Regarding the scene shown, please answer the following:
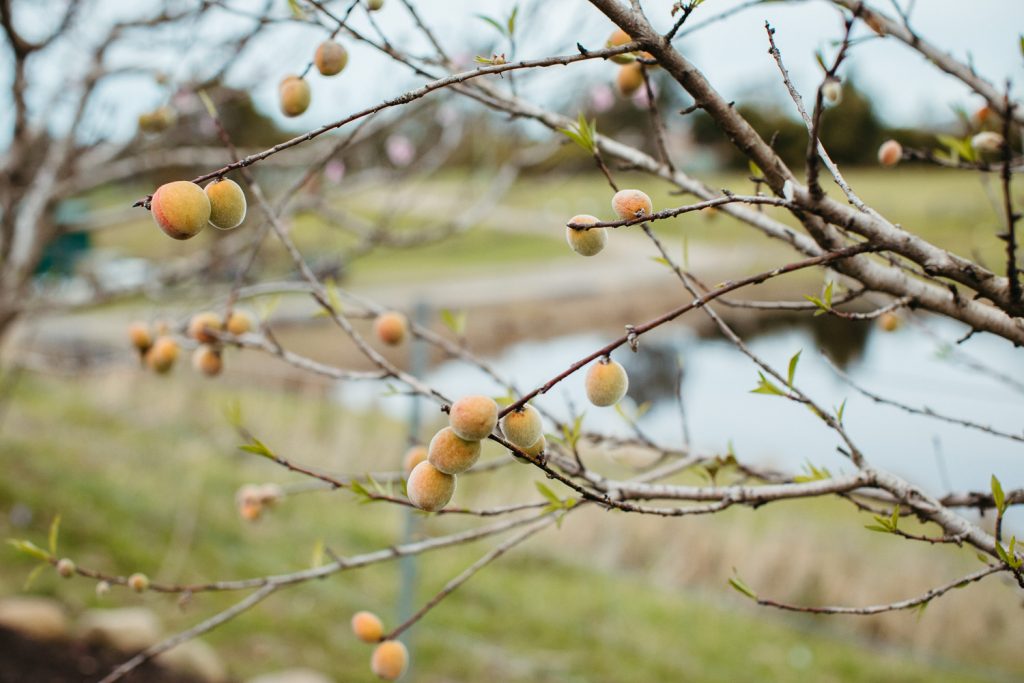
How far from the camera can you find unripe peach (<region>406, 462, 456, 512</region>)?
0.82 metres

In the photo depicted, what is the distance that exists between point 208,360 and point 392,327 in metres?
0.38

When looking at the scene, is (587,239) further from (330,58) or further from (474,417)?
(330,58)

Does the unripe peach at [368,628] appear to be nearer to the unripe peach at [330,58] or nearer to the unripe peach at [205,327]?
the unripe peach at [205,327]

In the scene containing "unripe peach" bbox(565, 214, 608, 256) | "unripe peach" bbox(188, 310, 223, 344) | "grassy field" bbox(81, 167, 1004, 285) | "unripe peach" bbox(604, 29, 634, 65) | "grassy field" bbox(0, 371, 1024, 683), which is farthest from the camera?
"grassy field" bbox(81, 167, 1004, 285)

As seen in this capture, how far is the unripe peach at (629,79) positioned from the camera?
145cm

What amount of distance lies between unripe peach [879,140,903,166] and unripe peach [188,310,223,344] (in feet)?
4.27

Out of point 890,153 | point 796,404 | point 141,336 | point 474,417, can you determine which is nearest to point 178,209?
point 474,417

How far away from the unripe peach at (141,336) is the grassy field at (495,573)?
6.76ft

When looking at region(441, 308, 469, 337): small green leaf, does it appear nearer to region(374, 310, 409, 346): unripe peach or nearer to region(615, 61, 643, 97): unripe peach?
region(374, 310, 409, 346): unripe peach

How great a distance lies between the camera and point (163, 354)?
1.62 metres

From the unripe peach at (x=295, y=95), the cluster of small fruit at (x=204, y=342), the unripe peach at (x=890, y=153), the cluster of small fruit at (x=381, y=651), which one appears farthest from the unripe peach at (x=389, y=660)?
the unripe peach at (x=890, y=153)

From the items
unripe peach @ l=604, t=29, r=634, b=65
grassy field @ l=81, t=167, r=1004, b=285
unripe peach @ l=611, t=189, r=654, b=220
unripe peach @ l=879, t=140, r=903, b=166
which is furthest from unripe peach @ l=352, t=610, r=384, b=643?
grassy field @ l=81, t=167, r=1004, b=285

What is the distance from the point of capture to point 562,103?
3.21 metres

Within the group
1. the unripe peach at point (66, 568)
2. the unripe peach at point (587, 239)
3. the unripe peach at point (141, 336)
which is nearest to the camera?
the unripe peach at point (587, 239)
